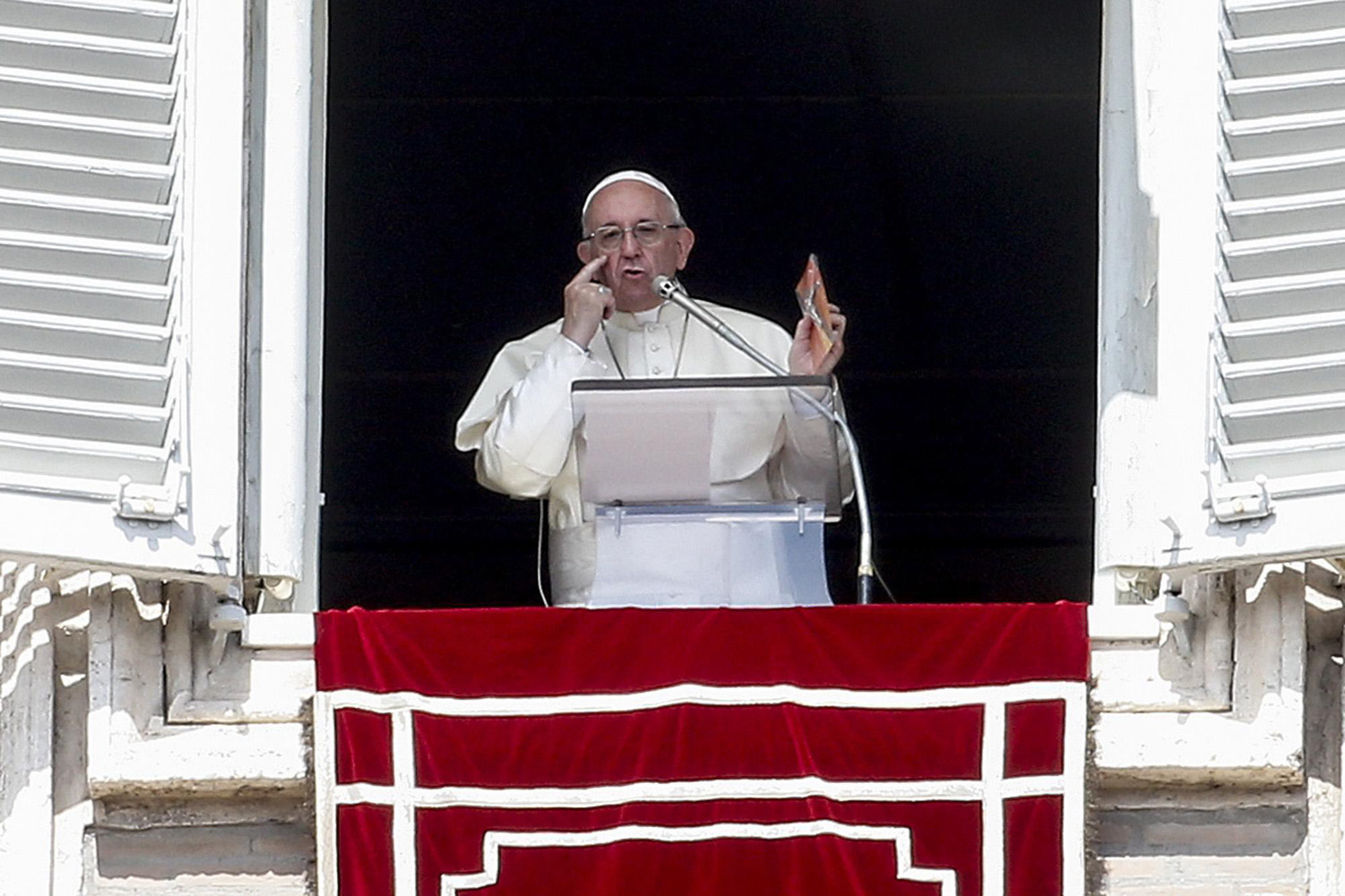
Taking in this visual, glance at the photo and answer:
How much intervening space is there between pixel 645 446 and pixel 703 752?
472 millimetres

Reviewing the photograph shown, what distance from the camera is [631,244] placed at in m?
5.65

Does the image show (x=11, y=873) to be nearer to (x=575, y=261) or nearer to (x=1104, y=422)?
(x=1104, y=422)

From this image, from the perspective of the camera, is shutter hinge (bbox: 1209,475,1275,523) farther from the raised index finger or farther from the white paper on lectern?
the raised index finger

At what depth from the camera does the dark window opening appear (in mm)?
7844

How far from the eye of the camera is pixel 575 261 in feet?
28.8


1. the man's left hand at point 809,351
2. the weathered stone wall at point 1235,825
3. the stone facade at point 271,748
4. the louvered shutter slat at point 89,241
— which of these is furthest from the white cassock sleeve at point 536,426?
the weathered stone wall at point 1235,825

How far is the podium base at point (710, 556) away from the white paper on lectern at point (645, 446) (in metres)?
0.03

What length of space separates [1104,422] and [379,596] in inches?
177

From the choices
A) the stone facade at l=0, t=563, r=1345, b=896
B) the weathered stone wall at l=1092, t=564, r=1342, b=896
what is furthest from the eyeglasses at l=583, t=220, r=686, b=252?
the weathered stone wall at l=1092, t=564, r=1342, b=896

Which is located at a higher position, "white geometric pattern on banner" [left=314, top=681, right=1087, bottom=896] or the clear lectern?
the clear lectern

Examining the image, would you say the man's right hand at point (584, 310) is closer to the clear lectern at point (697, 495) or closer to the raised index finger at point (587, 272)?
the raised index finger at point (587, 272)

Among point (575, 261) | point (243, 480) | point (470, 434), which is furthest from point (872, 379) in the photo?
point (243, 480)

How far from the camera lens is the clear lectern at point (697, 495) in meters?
4.88

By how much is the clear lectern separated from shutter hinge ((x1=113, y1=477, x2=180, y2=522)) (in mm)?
614
